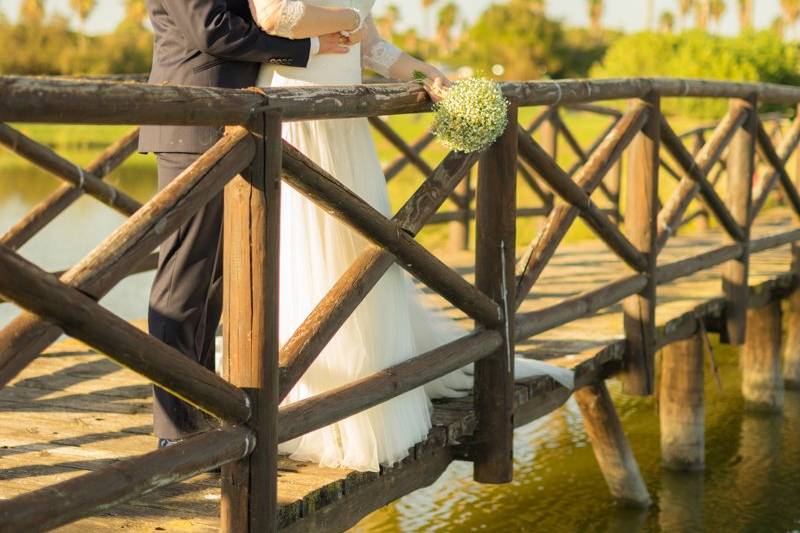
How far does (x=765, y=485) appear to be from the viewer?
7.48 metres

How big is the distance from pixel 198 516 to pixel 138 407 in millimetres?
1296

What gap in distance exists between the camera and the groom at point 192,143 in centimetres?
365

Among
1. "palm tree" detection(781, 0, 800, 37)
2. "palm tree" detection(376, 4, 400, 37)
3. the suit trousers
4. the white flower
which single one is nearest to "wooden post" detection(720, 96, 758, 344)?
the white flower

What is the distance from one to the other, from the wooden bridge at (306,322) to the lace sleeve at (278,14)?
10.4 inches

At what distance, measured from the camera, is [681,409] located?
24.6 ft

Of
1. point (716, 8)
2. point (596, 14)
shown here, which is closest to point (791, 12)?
point (716, 8)

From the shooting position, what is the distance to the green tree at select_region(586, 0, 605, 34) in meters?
115

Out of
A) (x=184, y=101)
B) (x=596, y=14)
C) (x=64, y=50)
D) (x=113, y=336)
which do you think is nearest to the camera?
(x=113, y=336)

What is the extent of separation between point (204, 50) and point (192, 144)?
25cm

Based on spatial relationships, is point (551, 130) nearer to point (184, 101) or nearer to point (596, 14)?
point (184, 101)

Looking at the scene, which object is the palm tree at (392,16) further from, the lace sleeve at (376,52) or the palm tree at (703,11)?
the lace sleeve at (376,52)

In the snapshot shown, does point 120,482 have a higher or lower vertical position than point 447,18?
lower

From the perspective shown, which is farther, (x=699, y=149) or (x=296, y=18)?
(x=699, y=149)

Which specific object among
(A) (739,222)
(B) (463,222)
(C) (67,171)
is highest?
(C) (67,171)
